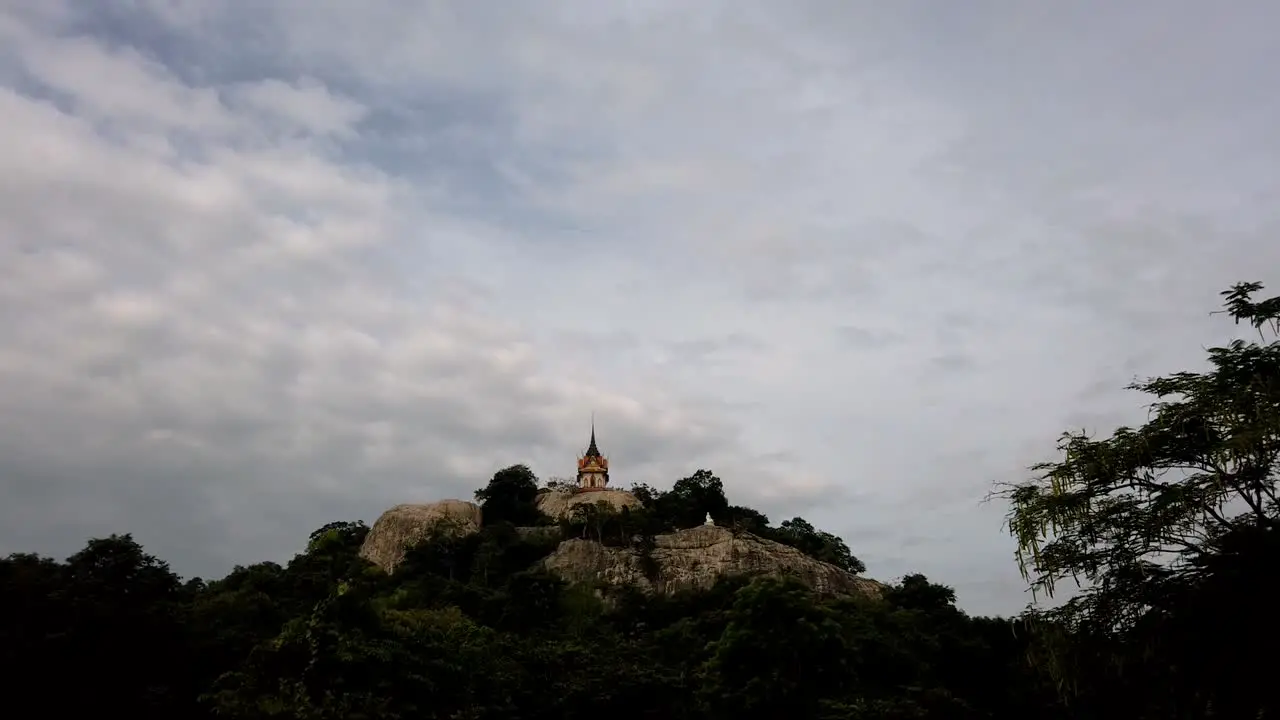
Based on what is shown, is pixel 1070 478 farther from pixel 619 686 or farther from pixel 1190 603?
pixel 619 686

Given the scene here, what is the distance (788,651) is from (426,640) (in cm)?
1063

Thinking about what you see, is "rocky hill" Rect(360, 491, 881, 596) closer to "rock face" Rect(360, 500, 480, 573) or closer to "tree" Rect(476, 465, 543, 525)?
"rock face" Rect(360, 500, 480, 573)

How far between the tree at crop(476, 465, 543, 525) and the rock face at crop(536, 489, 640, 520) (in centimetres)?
107

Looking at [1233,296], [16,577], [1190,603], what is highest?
[1233,296]

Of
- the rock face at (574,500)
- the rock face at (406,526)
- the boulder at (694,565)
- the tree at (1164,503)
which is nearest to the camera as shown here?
the tree at (1164,503)

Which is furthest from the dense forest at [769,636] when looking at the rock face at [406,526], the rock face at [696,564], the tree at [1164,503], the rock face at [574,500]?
the rock face at [574,500]

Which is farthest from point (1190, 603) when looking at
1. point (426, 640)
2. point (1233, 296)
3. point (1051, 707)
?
point (1051, 707)

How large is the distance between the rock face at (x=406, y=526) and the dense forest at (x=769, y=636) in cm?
1989

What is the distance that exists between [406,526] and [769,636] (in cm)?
6028

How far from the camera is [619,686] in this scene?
32.7m

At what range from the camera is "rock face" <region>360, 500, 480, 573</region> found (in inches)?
3206

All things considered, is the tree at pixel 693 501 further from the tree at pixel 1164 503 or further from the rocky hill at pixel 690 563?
the tree at pixel 1164 503

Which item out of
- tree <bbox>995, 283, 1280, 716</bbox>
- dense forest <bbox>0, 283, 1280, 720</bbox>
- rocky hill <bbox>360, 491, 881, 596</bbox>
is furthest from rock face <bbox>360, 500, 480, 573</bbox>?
tree <bbox>995, 283, 1280, 716</bbox>

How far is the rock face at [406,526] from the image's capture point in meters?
81.4
